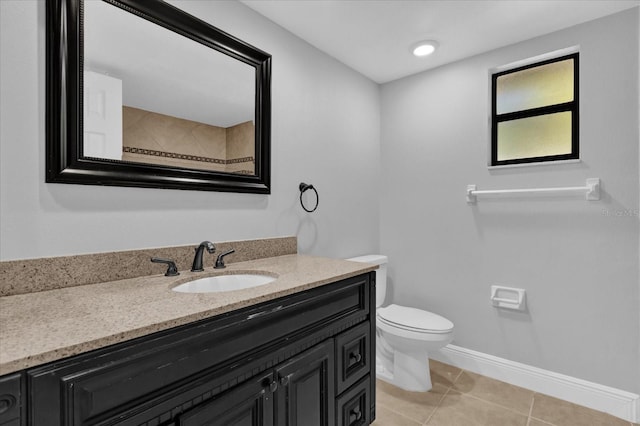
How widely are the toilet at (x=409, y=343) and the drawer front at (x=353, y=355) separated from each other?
22.5 inches

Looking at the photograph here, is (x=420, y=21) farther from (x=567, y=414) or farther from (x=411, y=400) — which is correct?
(x=567, y=414)

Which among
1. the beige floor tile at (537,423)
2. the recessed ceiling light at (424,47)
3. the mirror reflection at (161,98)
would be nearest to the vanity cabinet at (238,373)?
the mirror reflection at (161,98)

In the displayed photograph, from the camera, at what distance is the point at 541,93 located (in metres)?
2.23

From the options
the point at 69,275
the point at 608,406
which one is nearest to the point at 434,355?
the point at 608,406

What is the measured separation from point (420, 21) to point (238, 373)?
6.94ft

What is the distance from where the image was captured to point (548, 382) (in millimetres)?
2055

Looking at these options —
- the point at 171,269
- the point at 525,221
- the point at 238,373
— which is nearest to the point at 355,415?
the point at 238,373

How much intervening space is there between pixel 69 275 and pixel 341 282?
1036 millimetres

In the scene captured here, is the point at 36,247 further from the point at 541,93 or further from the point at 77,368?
the point at 541,93

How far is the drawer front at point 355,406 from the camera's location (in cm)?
136

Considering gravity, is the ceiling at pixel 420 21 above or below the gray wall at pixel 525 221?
above

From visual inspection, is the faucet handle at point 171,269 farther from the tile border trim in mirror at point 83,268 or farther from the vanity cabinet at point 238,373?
the vanity cabinet at point 238,373

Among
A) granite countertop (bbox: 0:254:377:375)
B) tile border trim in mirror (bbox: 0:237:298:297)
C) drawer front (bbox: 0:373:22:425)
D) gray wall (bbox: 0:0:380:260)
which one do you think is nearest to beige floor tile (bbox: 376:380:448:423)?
gray wall (bbox: 0:0:380:260)

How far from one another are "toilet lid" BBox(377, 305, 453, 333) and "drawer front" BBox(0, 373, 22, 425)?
1859mm
